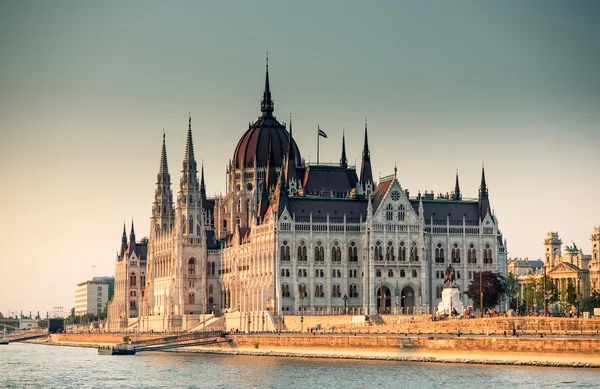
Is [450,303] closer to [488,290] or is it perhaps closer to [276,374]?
[488,290]

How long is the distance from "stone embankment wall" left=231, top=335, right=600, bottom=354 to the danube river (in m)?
2.38

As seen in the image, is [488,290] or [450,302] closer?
[450,302]

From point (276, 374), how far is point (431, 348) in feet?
50.9

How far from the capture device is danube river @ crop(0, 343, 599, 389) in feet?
390

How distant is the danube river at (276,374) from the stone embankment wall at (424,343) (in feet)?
7.81

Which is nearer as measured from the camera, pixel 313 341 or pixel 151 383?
pixel 151 383

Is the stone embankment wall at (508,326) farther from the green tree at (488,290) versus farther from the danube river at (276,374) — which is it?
the green tree at (488,290)

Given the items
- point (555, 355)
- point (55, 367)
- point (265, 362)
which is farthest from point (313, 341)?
point (555, 355)

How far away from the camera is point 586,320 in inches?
5330

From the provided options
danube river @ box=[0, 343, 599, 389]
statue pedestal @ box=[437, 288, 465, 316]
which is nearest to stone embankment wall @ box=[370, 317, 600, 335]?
danube river @ box=[0, 343, 599, 389]

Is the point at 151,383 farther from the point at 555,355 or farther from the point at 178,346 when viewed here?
the point at 178,346

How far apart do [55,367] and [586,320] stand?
202 ft

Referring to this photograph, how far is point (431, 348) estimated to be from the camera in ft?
461

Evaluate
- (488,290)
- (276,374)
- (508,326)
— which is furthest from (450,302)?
(276,374)
